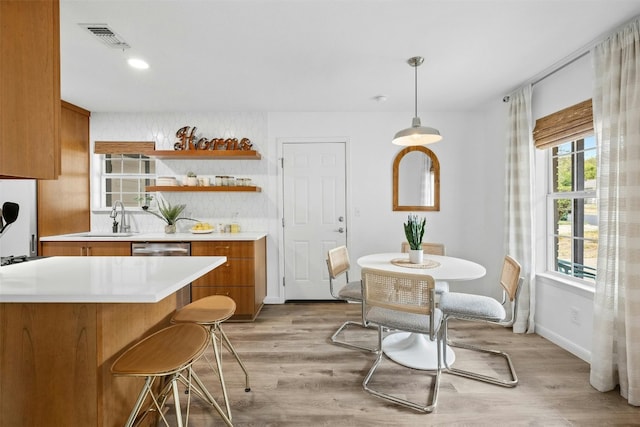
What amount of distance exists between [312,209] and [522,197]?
2271 millimetres

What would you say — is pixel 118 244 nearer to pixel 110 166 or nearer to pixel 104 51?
pixel 110 166

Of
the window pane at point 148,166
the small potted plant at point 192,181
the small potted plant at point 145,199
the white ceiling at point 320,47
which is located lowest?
the small potted plant at point 145,199

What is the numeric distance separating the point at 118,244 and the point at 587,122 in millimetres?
4428

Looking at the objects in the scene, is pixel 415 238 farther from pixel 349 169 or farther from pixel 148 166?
pixel 148 166

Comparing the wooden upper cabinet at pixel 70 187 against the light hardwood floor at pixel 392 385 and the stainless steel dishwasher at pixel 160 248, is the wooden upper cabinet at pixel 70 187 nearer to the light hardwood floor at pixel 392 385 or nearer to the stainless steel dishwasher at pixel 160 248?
the stainless steel dishwasher at pixel 160 248

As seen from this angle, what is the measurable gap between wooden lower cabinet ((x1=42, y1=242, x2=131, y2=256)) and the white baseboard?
420cm

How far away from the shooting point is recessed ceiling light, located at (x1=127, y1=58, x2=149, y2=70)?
251 cm

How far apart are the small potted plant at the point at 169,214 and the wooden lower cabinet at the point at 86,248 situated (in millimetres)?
508

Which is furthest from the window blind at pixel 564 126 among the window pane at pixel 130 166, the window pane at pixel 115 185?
the window pane at pixel 115 185

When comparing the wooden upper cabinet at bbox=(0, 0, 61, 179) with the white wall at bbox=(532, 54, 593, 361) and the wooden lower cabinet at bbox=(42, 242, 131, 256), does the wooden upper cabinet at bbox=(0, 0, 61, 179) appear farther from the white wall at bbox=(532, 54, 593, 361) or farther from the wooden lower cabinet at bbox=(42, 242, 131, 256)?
the white wall at bbox=(532, 54, 593, 361)

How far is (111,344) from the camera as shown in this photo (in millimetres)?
1348

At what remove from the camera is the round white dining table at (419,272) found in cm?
215

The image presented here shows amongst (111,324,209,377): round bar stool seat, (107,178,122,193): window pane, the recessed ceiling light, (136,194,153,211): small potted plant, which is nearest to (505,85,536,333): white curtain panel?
(111,324,209,377): round bar stool seat

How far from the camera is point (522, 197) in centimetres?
299
